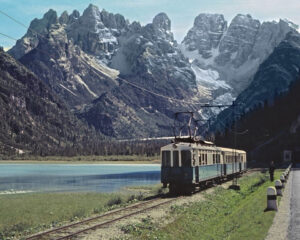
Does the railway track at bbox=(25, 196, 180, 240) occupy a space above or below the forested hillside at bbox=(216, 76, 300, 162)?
below

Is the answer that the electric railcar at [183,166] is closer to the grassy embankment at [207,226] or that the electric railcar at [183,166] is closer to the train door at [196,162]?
the train door at [196,162]

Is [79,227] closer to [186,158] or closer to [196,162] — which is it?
[186,158]

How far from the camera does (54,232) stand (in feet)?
74.3

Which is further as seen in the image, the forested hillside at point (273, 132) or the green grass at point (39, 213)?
the forested hillside at point (273, 132)

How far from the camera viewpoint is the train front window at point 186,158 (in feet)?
130

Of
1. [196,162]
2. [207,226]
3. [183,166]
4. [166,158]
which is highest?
[166,158]

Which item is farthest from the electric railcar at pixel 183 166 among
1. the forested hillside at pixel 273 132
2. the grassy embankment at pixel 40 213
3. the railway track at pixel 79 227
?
the forested hillside at pixel 273 132

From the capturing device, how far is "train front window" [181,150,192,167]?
39.6m

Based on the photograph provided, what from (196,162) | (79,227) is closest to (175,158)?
(196,162)

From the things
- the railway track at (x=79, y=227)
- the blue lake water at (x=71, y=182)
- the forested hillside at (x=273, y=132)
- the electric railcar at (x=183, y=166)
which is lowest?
the blue lake water at (x=71, y=182)

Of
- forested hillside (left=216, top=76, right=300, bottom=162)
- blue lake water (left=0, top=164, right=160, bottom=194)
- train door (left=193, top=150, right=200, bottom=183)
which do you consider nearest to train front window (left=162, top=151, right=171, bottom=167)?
train door (left=193, top=150, right=200, bottom=183)

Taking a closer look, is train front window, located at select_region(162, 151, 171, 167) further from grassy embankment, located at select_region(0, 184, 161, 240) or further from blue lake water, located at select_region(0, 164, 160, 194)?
blue lake water, located at select_region(0, 164, 160, 194)

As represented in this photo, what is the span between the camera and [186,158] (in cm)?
3966

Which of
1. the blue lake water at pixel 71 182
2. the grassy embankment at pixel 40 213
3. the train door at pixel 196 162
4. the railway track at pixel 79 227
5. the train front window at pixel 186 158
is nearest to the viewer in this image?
the railway track at pixel 79 227
